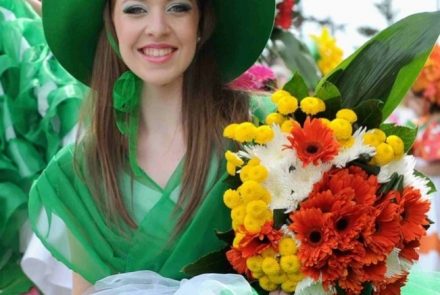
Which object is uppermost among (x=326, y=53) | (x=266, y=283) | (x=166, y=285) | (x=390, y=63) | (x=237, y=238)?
(x=390, y=63)

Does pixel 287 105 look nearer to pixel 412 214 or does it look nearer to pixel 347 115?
pixel 347 115

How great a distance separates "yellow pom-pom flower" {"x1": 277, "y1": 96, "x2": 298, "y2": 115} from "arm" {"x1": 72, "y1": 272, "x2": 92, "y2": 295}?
810 mm

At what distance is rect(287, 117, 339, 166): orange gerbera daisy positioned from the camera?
8.54 ft

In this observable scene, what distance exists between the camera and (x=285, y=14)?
5973 mm

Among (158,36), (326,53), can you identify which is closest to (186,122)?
(158,36)

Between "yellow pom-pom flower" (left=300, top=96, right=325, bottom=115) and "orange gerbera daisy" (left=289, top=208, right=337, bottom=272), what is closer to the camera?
"orange gerbera daisy" (left=289, top=208, right=337, bottom=272)

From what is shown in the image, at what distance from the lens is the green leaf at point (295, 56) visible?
6027mm

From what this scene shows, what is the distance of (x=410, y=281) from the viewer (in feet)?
9.83

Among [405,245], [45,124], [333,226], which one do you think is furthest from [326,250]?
[45,124]

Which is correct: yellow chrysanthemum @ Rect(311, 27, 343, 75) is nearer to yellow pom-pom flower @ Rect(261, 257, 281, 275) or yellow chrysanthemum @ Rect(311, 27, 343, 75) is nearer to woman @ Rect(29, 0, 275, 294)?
woman @ Rect(29, 0, 275, 294)

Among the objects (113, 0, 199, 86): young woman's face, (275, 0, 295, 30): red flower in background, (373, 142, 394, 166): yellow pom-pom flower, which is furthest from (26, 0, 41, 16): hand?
(373, 142, 394, 166): yellow pom-pom flower

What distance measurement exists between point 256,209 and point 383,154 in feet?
1.09

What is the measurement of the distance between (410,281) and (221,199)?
0.58 meters

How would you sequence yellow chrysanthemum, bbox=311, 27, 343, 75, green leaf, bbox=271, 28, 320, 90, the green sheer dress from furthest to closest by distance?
yellow chrysanthemum, bbox=311, 27, 343, 75 → green leaf, bbox=271, 28, 320, 90 → the green sheer dress
